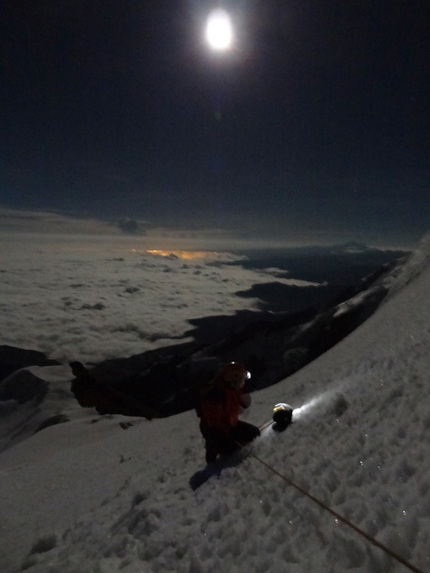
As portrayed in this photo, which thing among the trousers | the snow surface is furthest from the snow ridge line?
the trousers

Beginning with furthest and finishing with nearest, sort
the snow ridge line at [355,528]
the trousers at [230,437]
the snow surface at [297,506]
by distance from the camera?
1. the trousers at [230,437]
2. the snow surface at [297,506]
3. the snow ridge line at [355,528]

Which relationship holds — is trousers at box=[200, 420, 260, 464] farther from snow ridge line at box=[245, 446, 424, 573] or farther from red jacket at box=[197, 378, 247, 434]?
snow ridge line at box=[245, 446, 424, 573]

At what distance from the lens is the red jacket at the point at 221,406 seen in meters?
7.46

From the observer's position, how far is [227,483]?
644 cm

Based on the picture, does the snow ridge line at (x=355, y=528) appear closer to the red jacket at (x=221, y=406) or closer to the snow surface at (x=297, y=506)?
the snow surface at (x=297, y=506)

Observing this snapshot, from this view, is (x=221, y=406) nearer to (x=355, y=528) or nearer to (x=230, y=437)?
(x=230, y=437)

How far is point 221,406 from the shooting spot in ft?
24.7

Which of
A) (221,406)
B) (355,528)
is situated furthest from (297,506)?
(221,406)

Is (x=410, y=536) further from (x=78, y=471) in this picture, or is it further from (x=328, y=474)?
(x=78, y=471)

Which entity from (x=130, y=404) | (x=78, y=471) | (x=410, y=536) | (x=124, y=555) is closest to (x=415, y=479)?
(x=410, y=536)

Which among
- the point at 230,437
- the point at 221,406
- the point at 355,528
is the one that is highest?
the point at 355,528

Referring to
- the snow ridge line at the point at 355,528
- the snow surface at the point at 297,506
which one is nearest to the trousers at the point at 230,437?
the snow surface at the point at 297,506

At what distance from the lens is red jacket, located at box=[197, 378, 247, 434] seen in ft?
24.5

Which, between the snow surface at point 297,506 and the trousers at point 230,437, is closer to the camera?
the snow surface at point 297,506
